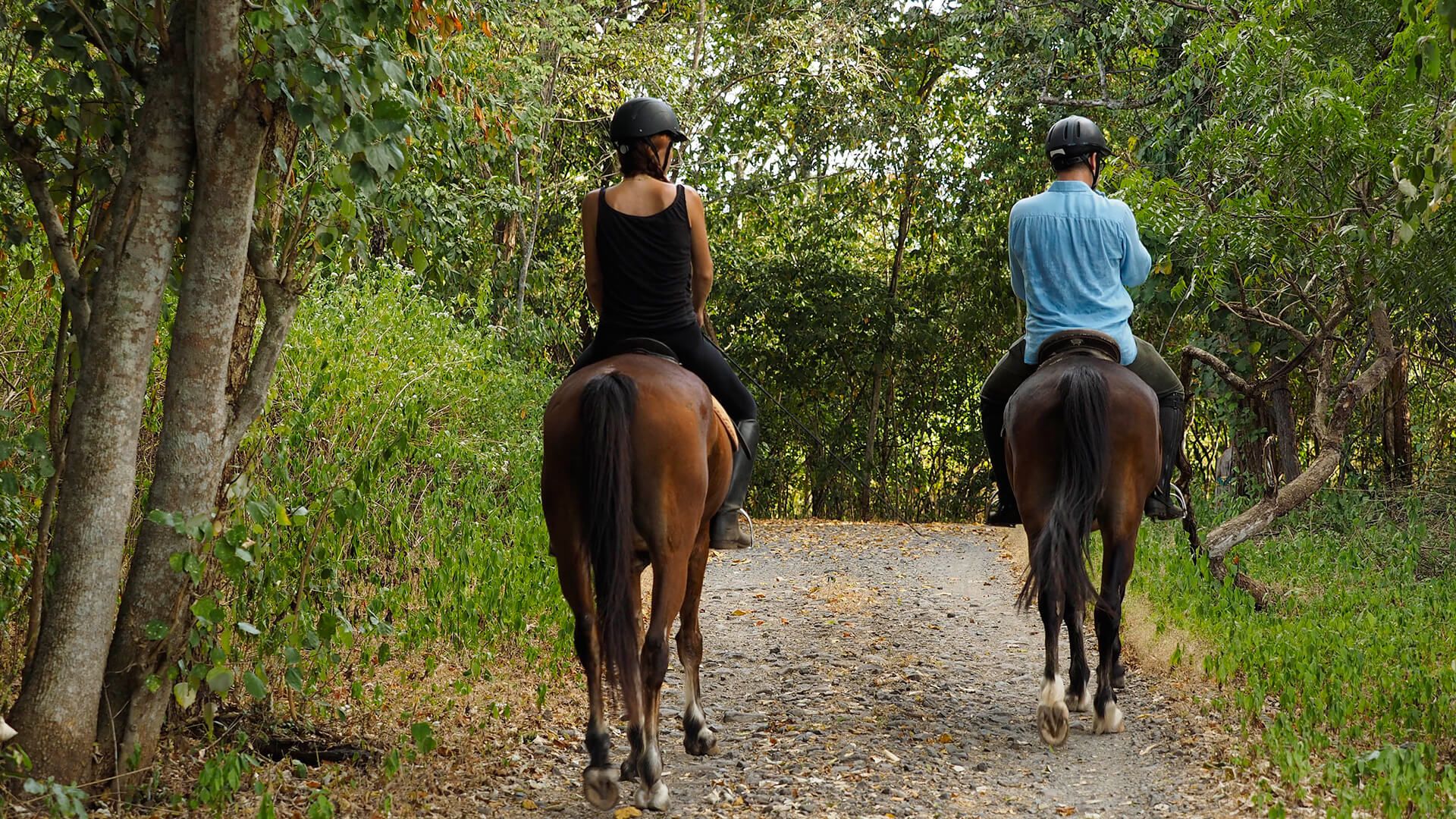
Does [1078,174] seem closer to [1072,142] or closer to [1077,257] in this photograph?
[1072,142]

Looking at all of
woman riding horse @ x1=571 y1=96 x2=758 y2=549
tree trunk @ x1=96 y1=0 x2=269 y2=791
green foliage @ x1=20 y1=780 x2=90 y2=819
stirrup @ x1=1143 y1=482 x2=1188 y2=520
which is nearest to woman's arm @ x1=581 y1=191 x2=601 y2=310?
woman riding horse @ x1=571 y1=96 x2=758 y2=549

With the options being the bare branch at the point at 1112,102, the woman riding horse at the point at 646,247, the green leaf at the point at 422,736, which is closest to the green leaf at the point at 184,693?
the green leaf at the point at 422,736

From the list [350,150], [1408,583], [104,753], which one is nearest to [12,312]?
[104,753]

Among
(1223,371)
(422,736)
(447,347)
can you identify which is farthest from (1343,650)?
(447,347)

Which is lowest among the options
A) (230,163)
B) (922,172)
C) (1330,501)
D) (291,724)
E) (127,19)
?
(291,724)

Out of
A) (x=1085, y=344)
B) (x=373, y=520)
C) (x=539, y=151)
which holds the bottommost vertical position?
(x=373, y=520)

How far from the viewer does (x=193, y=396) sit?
4.10m

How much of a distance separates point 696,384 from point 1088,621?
189 inches

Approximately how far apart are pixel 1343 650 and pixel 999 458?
2.05 meters

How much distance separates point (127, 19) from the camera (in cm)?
430

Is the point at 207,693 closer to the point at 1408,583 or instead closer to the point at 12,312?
the point at 12,312

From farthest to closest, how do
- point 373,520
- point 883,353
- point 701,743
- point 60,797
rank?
point 883,353
point 373,520
point 701,743
point 60,797

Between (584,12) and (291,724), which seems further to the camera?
(584,12)

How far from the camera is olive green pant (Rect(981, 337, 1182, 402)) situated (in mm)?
6168
